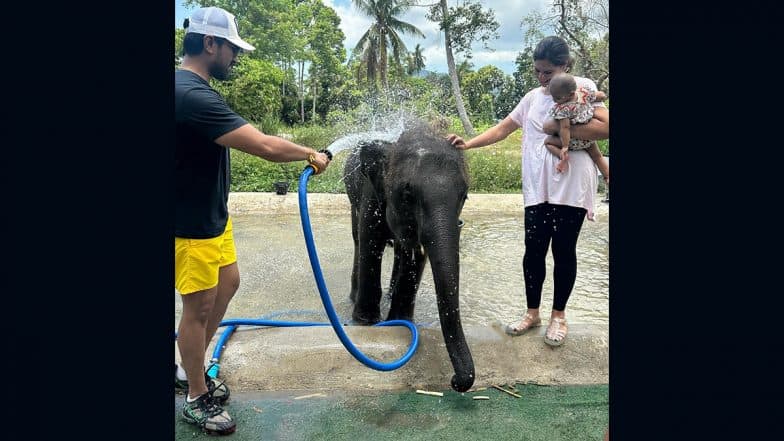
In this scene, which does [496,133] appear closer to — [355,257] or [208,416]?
[355,257]

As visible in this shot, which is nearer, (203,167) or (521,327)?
(203,167)

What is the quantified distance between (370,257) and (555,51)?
2111 millimetres

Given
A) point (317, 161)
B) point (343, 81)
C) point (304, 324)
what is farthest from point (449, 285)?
point (343, 81)

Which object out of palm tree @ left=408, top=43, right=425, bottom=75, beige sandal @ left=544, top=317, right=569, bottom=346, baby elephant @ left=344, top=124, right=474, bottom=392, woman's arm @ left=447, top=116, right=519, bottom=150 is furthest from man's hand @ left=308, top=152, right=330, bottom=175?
palm tree @ left=408, top=43, right=425, bottom=75

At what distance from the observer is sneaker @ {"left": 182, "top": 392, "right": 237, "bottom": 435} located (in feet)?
9.89

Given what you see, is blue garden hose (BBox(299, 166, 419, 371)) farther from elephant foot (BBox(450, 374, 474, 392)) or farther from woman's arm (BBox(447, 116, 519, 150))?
woman's arm (BBox(447, 116, 519, 150))

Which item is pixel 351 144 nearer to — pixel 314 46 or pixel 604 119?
pixel 604 119

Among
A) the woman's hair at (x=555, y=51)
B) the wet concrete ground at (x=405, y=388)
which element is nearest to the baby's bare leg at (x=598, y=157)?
the woman's hair at (x=555, y=51)

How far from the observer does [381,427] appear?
310cm

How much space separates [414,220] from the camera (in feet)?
12.0

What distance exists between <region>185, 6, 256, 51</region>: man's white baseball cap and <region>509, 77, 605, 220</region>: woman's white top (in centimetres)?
210

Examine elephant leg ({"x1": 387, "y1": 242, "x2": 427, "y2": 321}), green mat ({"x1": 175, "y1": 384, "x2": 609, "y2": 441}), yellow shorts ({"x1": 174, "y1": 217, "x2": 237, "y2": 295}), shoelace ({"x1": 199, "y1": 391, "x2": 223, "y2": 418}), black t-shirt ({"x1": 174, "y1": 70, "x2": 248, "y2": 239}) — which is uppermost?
black t-shirt ({"x1": 174, "y1": 70, "x2": 248, "y2": 239})

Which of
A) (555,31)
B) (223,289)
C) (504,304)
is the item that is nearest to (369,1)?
(555,31)

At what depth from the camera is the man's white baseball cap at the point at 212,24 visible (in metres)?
2.93
